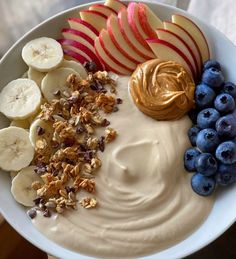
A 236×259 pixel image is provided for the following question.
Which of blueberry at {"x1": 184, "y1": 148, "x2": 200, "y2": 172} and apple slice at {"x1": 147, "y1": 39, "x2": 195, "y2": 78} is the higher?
apple slice at {"x1": 147, "y1": 39, "x2": 195, "y2": 78}

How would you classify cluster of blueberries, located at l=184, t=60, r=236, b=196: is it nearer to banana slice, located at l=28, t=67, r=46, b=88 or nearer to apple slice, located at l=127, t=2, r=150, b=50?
apple slice, located at l=127, t=2, r=150, b=50

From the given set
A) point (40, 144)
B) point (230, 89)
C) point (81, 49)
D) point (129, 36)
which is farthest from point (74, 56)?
point (230, 89)

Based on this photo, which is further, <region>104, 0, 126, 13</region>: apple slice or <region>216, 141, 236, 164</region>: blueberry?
<region>104, 0, 126, 13</region>: apple slice

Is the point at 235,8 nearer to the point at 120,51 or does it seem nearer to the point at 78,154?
the point at 120,51

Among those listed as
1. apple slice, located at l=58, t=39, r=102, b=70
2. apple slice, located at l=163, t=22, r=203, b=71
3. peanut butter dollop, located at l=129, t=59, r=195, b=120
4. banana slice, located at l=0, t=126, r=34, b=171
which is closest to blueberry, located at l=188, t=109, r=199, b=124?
peanut butter dollop, located at l=129, t=59, r=195, b=120

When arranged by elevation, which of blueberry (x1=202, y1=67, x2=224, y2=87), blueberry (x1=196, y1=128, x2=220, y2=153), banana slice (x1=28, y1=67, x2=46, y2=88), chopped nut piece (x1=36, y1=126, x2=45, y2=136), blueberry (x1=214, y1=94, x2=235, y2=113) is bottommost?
chopped nut piece (x1=36, y1=126, x2=45, y2=136)

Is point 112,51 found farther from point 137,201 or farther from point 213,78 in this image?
point 137,201
